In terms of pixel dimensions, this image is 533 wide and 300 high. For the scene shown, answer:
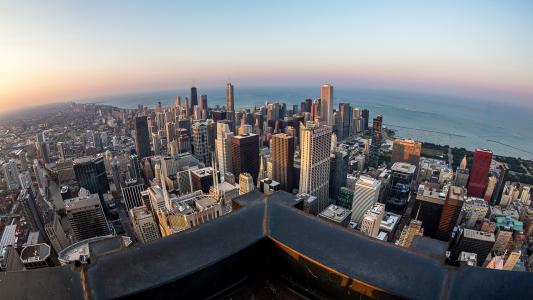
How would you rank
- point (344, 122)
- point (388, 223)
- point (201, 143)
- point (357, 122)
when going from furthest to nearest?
point (357, 122)
point (344, 122)
point (201, 143)
point (388, 223)

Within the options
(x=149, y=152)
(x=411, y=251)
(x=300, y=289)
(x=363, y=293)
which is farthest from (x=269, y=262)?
(x=149, y=152)

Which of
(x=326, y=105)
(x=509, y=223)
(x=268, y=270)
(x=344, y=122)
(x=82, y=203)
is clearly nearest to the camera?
(x=268, y=270)

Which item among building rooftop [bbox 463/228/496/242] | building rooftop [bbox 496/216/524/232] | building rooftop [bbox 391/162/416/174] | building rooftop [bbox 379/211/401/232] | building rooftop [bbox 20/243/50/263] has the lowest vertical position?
building rooftop [bbox 496/216/524/232]

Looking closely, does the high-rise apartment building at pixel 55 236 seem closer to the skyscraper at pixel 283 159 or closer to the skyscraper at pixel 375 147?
the skyscraper at pixel 283 159

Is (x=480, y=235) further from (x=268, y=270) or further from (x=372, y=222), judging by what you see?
(x=268, y=270)

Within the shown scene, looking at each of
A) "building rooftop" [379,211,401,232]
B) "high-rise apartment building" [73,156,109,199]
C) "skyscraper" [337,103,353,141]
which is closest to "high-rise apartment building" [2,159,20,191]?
"high-rise apartment building" [73,156,109,199]

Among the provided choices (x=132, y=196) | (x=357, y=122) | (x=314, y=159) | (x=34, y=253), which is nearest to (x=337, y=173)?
(x=314, y=159)

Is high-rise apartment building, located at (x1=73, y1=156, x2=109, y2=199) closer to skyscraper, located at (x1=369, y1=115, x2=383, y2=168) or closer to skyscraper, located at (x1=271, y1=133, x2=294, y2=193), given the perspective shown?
skyscraper, located at (x1=271, y1=133, x2=294, y2=193)
